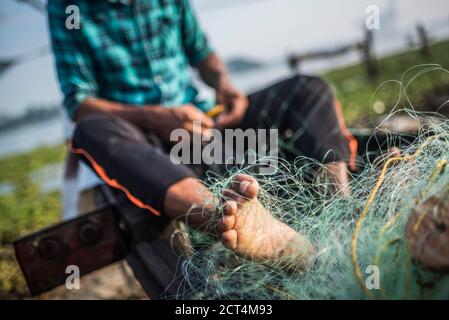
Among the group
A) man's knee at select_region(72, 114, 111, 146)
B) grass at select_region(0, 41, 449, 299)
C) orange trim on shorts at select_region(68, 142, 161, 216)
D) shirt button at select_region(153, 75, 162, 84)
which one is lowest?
grass at select_region(0, 41, 449, 299)

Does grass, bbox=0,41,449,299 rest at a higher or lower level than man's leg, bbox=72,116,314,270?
lower

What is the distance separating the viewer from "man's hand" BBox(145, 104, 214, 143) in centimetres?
171

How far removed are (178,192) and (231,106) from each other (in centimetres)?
86

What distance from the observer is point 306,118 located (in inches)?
65.2

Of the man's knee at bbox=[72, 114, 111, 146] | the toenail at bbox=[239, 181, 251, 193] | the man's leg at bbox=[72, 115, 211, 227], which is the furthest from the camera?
the man's knee at bbox=[72, 114, 111, 146]

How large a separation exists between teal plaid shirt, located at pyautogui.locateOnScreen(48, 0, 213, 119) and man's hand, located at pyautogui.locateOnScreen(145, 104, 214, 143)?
0.27m

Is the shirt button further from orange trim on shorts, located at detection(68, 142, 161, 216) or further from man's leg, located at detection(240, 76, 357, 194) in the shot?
orange trim on shorts, located at detection(68, 142, 161, 216)

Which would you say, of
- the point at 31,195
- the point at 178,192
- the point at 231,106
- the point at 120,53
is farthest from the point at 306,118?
the point at 31,195

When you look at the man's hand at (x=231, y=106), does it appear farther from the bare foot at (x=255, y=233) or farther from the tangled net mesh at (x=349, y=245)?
the bare foot at (x=255, y=233)

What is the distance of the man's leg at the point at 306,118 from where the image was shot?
1531mm

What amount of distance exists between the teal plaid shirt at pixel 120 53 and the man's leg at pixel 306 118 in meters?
0.42

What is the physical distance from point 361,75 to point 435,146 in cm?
904

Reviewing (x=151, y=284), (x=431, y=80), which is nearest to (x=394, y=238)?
(x=151, y=284)

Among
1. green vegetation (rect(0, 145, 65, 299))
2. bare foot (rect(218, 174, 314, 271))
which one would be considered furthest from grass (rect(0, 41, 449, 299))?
bare foot (rect(218, 174, 314, 271))
